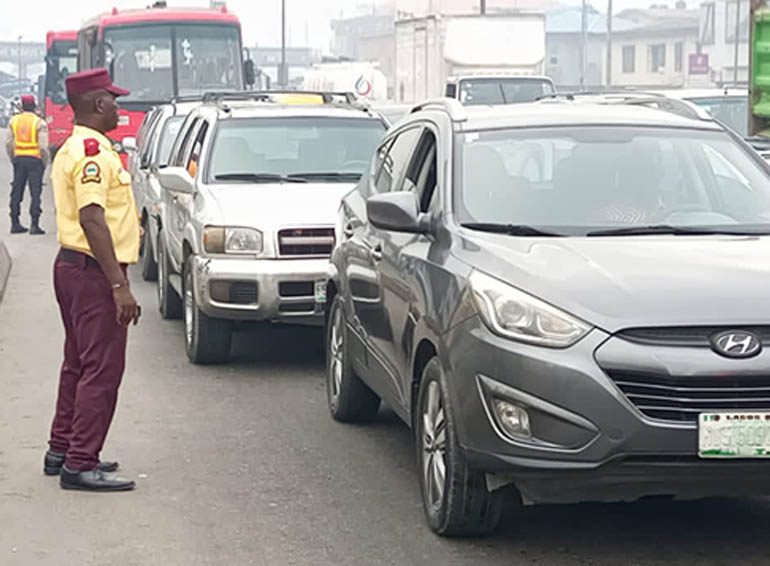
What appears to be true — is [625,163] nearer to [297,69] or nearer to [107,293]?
[107,293]

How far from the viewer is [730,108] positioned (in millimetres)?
22672

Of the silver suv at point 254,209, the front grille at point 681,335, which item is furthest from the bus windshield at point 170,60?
the front grille at point 681,335

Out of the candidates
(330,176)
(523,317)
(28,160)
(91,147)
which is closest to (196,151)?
(330,176)

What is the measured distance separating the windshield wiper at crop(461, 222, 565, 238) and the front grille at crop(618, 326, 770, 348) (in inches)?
43.8

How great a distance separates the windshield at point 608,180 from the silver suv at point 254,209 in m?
3.50

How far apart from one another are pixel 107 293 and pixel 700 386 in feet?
9.64

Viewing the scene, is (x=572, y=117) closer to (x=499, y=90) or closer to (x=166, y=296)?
(x=166, y=296)

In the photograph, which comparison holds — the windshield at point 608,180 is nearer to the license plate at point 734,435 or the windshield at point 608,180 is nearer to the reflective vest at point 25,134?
the license plate at point 734,435

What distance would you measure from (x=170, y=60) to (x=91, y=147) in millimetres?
20630

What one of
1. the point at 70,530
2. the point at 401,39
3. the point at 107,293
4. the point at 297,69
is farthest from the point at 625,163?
the point at 297,69

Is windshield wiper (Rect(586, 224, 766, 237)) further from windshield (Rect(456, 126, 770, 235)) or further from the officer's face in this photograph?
the officer's face

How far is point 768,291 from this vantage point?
20.0 feet

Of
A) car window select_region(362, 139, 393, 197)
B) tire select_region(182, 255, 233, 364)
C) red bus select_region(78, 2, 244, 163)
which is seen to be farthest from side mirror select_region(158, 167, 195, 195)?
red bus select_region(78, 2, 244, 163)

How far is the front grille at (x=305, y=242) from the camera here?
1098 centimetres
